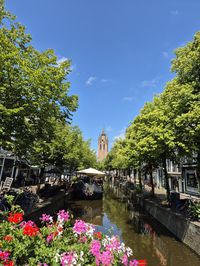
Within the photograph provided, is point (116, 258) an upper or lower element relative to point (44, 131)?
lower

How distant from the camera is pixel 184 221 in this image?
33.5 ft

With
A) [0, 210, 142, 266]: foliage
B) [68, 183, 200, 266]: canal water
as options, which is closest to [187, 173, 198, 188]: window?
[68, 183, 200, 266]: canal water

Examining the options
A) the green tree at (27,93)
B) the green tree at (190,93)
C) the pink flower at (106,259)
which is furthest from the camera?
the green tree at (190,93)

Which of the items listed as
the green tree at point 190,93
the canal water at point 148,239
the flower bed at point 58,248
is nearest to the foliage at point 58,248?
the flower bed at point 58,248

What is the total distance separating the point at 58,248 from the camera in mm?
3354

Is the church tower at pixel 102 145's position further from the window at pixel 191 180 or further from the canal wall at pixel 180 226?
the canal wall at pixel 180 226

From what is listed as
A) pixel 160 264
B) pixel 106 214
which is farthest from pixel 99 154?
pixel 160 264

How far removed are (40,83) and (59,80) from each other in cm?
170

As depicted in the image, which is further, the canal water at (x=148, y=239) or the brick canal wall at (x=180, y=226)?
the brick canal wall at (x=180, y=226)

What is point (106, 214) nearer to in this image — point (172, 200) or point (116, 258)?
point (172, 200)

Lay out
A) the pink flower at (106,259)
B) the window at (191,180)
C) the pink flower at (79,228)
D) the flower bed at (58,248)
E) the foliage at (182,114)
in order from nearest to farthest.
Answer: the pink flower at (106,259) → the flower bed at (58,248) → the pink flower at (79,228) → the foliage at (182,114) → the window at (191,180)

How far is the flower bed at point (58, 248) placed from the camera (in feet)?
9.77

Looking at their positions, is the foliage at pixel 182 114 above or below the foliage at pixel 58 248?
above

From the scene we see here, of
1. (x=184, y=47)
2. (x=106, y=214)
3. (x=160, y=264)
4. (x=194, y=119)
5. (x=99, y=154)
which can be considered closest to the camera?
(x=160, y=264)
